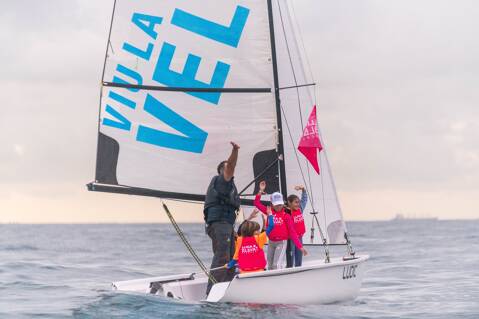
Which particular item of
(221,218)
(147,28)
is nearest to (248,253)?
(221,218)

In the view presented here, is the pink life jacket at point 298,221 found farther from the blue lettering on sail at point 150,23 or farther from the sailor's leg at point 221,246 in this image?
the blue lettering on sail at point 150,23

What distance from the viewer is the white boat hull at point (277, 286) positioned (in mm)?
11867

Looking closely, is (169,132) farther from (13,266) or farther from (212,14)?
(13,266)

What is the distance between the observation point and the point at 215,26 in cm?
1434

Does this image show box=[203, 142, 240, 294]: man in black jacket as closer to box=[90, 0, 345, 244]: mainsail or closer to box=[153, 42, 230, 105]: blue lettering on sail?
box=[90, 0, 345, 244]: mainsail

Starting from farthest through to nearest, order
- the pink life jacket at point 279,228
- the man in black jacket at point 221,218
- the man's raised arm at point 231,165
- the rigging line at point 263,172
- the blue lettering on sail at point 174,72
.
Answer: the blue lettering on sail at point 174,72, the rigging line at point 263,172, the pink life jacket at point 279,228, the man in black jacket at point 221,218, the man's raised arm at point 231,165

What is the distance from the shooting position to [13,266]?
2453 cm

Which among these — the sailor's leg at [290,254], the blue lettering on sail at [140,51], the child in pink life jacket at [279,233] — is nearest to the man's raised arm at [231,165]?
the child in pink life jacket at [279,233]

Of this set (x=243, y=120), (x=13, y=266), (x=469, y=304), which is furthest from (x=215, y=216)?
(x=13, y=266)

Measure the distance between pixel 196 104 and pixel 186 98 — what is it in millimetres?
212

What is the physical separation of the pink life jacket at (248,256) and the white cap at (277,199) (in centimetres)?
85

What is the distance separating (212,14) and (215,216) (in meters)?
3.74

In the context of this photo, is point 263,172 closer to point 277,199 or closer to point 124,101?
point 277,199

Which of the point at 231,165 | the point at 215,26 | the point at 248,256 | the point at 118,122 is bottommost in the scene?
the point at 248,256
